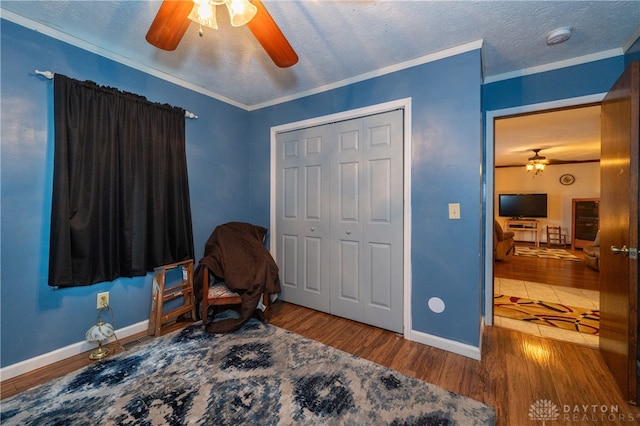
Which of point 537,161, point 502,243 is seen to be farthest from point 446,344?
point 537,161

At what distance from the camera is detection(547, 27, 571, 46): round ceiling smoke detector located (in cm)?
176

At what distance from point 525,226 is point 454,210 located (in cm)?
768

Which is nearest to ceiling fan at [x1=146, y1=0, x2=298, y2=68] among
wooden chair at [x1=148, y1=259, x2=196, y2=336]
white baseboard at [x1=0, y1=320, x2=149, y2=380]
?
wooden chair at [x1=148, y1=259, x2=196, y2=336]

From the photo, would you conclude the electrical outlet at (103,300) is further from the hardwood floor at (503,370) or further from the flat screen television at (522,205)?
the flat screen television at (522,205)

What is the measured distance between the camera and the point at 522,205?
24.7ft

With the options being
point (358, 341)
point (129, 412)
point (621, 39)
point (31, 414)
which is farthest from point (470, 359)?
point (31, 414)

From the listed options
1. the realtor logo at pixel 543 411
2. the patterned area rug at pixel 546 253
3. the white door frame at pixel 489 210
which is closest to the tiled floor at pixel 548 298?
the white door frame at pixel 489 210

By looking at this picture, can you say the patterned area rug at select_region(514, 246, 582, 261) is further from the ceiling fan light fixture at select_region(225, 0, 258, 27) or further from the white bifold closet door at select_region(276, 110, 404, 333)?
the ceiling fan light fixture at select_region(225, 0, 258, 27)

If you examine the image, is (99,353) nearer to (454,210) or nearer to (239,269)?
(239,269)

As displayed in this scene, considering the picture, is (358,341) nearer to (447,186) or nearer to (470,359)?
(470,359)

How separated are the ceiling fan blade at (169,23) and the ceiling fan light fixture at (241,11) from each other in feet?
0.60

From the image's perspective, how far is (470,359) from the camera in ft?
6.36

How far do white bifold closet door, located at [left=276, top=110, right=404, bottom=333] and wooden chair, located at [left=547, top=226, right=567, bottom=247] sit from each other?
25.4 ft

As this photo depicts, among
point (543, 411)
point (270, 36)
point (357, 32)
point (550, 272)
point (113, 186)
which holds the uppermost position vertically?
point (357, 32)
